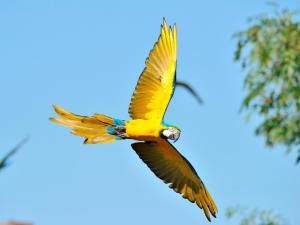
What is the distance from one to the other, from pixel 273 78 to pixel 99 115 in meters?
5.92

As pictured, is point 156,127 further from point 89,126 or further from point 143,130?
point 89,126

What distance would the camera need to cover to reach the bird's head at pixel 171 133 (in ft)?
14.8

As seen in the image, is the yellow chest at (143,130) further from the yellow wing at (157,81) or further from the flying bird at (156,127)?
the yellow wing at (157,81)

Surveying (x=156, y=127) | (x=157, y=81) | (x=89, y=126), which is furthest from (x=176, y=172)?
(x=156, y=127)

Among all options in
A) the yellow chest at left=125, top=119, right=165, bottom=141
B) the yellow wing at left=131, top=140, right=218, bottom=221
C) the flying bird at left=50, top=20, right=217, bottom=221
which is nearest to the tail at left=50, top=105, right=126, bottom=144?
the flying bird at left=50, top=20, right=217, bottom=221

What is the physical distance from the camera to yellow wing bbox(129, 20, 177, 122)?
491 cm

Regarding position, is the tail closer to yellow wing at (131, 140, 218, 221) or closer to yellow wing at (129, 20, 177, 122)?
yellow wing at (129, 20, 177, 122)

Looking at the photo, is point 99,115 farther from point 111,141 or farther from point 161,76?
point 161,76

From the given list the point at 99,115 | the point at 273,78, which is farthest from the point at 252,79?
the point at 99,115

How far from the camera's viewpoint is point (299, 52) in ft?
34.5

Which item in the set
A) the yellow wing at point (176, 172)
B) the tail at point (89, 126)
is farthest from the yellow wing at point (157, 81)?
the yellow wing at point (176, 172)

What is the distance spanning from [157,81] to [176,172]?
0.86 m

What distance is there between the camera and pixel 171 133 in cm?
451

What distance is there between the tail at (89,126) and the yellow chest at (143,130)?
17 cm
